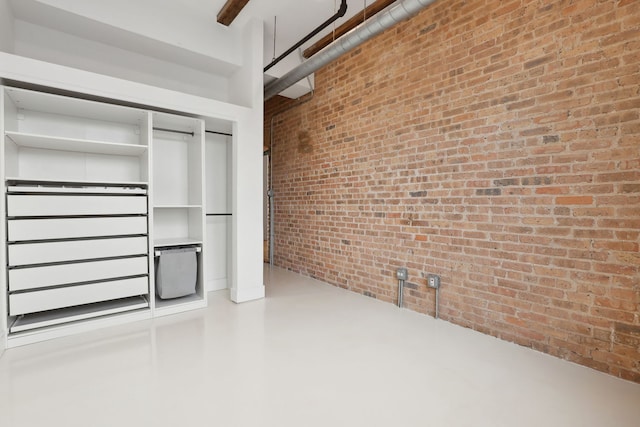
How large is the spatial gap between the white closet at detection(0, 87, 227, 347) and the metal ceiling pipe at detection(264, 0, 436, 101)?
158 centimetres

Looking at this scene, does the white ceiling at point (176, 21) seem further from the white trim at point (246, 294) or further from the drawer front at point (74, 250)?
the white trim at point (246, 294)

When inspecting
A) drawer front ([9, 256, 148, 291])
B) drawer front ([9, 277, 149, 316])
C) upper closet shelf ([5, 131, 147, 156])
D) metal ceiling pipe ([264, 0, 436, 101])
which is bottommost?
drawer front ([9, 277, 149, 316])

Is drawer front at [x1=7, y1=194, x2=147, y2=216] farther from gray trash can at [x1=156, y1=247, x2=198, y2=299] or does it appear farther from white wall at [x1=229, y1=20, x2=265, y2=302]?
white wall at [x1=229, y1=20, x2=265, y2=302]

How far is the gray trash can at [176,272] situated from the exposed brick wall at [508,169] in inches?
82.3

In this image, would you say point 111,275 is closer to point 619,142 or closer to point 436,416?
point 436,416

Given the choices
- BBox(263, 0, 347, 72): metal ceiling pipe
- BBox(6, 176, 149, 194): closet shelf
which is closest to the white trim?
BBox(6, 176, 149, 194): closet shelf

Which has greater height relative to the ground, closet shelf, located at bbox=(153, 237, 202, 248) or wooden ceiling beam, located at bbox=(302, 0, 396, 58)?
wooden ceiling beam, located at bbox=(302, 0, 396, 58)

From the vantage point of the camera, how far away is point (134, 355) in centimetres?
249

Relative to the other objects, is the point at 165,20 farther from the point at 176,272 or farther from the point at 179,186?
the point at 176,272

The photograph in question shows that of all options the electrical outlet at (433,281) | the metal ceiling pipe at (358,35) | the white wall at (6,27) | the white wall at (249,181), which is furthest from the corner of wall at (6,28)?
the electrical outlet at (433,281)

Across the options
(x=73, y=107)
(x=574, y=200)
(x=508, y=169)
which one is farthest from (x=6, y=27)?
(x=574, y=200)

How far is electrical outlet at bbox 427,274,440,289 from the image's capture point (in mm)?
3205

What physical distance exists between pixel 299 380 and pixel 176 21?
4.08m

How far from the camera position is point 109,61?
3602mm
